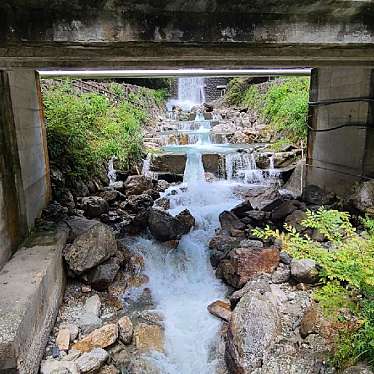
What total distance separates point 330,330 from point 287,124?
9.67 m

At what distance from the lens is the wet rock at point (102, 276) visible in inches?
217

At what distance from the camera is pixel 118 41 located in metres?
2.92

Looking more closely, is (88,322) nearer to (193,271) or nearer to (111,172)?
(193,271)

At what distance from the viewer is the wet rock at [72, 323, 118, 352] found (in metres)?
4.33

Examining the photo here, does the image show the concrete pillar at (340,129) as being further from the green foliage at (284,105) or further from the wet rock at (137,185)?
the wet rock at (137,185)

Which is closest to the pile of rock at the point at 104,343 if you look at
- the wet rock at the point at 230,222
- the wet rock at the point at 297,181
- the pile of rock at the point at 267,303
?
the pile of rock at the point at 267,303

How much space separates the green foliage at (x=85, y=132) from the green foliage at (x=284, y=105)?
5.16m

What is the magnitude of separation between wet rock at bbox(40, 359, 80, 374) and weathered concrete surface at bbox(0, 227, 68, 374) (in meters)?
0.09

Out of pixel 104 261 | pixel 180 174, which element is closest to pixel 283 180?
pixel 180 174

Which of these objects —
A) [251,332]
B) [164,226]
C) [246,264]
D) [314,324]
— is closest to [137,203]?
[164,226]

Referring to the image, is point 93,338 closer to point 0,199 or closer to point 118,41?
point 0,199

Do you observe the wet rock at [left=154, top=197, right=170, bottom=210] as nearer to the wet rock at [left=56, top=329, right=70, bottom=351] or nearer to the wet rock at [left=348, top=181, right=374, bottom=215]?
the wet rock at [left=348, top=181, right=374, bottom=215]

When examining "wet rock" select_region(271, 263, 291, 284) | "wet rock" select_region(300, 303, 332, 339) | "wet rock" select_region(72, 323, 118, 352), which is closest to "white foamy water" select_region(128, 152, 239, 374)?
"wet rock" select_region(72, 323, 118, 352)

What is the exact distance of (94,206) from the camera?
776 centimetres
